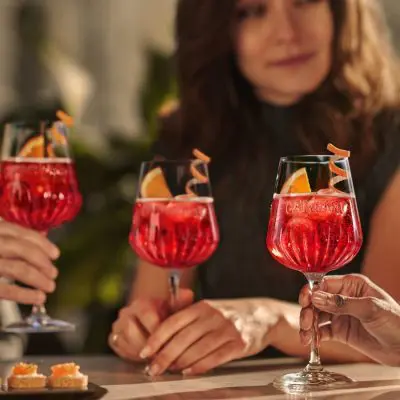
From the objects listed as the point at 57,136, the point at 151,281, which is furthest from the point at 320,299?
the point at 151,281

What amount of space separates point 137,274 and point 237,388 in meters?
1.13

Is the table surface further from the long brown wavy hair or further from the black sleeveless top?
the long brown wavy hair

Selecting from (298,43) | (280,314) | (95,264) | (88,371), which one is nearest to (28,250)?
(88,371)

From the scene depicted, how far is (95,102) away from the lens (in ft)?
20.0

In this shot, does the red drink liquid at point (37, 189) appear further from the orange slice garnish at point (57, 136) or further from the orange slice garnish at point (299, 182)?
the orange slice garnish at point (299, 182)

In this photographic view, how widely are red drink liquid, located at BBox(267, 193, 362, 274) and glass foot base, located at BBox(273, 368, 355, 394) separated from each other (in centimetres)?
18

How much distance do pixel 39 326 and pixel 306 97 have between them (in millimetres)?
1103

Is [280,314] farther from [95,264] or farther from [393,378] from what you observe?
[95,264]

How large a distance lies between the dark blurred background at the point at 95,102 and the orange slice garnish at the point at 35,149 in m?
1.38

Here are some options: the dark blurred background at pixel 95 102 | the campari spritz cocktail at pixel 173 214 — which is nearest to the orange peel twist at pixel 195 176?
the campari spritz cocktail at pixel 173 214

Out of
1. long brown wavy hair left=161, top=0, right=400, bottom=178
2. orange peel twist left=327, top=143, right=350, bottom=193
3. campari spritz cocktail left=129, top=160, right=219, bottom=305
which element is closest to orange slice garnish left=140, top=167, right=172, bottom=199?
campari spritz cocktail left=129, top=160, right=219, bottom=305

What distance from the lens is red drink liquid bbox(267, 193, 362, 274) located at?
63.6 inches

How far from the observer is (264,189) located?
2.90m

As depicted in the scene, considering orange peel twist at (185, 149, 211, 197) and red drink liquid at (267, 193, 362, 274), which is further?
orange peel twist at (185, 149, 211, 197)
